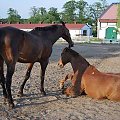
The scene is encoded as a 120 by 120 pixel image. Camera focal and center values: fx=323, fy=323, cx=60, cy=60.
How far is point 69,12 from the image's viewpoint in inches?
3600

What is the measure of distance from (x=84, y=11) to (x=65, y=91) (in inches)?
3422

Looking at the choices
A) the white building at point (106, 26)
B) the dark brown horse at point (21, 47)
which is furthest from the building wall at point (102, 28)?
the dark brown horse at point (21, 47)

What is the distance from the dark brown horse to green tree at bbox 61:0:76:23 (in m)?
80.4

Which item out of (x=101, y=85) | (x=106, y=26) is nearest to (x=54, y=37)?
(x=101, y=85)

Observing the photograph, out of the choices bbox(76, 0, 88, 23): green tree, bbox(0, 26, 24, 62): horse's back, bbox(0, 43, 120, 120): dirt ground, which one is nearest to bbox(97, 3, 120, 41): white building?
bbox(76, 0, 88, 23): green tree

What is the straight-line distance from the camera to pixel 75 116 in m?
6.26

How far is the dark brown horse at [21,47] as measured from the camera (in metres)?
6.62

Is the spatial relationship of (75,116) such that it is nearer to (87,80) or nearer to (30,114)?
(30,114)

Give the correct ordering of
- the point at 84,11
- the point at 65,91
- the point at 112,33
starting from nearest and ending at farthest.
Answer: the point at 65,91 < the point at 112,33 < the point at 84,11

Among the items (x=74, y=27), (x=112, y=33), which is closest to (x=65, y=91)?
(x=112, y=33)

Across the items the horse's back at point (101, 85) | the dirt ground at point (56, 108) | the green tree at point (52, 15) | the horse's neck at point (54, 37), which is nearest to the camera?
the dirt ground at point (56, 108)

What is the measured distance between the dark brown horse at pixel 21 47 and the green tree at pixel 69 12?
264 ft

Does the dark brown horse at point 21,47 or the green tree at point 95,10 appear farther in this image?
the green tree at point 95,10

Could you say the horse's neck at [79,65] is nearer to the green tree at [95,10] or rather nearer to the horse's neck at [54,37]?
the horse's neck at [54,37]
